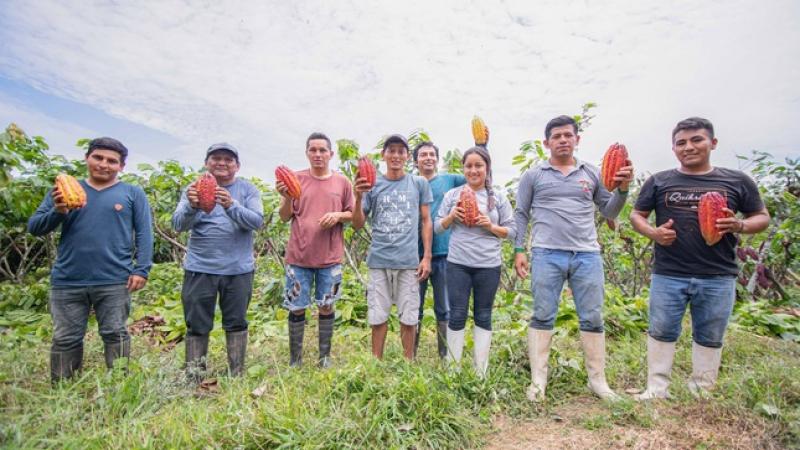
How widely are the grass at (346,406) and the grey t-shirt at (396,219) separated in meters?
0.84

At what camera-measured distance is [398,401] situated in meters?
2.64

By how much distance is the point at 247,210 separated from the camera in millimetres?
3283

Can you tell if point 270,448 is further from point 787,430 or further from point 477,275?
point 787,430

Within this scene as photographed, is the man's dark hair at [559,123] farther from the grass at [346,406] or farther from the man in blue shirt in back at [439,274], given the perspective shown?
the grass at [346,406]

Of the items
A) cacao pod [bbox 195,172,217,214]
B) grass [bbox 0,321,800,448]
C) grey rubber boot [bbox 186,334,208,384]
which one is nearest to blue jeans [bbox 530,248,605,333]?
grass [bbox 0,321,800,448]

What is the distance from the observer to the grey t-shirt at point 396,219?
3506 mm

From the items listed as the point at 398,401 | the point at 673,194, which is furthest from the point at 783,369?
the point at 398,401

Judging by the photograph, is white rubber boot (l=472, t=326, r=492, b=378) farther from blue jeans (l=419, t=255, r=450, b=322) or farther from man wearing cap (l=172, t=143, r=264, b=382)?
man wearing cap (l=172, t=143, r=264, b=382)

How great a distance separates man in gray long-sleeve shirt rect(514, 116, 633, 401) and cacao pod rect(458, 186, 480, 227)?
1.70 ft

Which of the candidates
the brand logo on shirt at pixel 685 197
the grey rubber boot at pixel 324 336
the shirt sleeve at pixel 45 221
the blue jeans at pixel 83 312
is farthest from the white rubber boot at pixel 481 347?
the shirt sleeve at pixel 45 221

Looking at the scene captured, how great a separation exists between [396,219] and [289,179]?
3.22ft

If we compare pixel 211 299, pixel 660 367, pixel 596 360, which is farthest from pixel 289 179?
pixel 660 367

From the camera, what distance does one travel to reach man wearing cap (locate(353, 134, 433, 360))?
11.6 feet

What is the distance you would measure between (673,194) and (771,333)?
3152 millimetres
